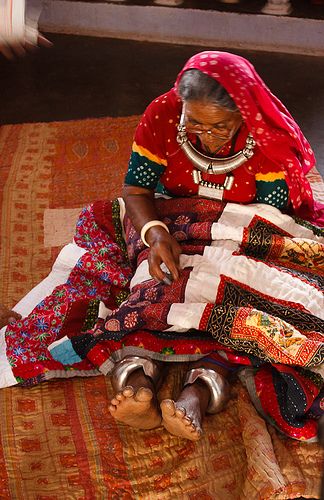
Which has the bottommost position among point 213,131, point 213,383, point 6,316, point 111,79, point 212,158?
point 111,79

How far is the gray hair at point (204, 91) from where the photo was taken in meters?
1.95

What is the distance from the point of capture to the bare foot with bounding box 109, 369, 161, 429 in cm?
178

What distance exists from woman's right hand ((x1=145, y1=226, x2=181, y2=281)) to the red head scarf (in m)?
0.37

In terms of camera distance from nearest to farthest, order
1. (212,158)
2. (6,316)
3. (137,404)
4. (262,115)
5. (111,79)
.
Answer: (137,404) → (262,115) → (212,158) → (6,316) → (111,79)

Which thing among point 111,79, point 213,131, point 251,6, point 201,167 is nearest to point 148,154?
point 201,167

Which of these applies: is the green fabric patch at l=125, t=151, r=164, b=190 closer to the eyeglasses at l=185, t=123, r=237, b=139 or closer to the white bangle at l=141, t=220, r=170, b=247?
the white bangle at l=141, t=220, r=170, b=247

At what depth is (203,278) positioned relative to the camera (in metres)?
2.09

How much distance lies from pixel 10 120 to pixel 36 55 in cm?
94

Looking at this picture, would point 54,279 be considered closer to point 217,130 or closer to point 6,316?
point 6,316

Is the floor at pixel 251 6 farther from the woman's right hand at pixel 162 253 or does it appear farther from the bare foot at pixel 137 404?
the bare foot at pixel 137 404

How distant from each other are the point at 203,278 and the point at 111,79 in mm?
2638

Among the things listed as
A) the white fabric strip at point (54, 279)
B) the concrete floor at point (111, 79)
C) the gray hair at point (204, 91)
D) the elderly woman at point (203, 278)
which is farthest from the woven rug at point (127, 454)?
the concrete floor at point (111, 79)

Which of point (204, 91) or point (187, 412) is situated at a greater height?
point (204, 91)

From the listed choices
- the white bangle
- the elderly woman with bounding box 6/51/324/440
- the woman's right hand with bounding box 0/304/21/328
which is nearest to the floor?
the elderly woman with bounding box 6/51/324/440
